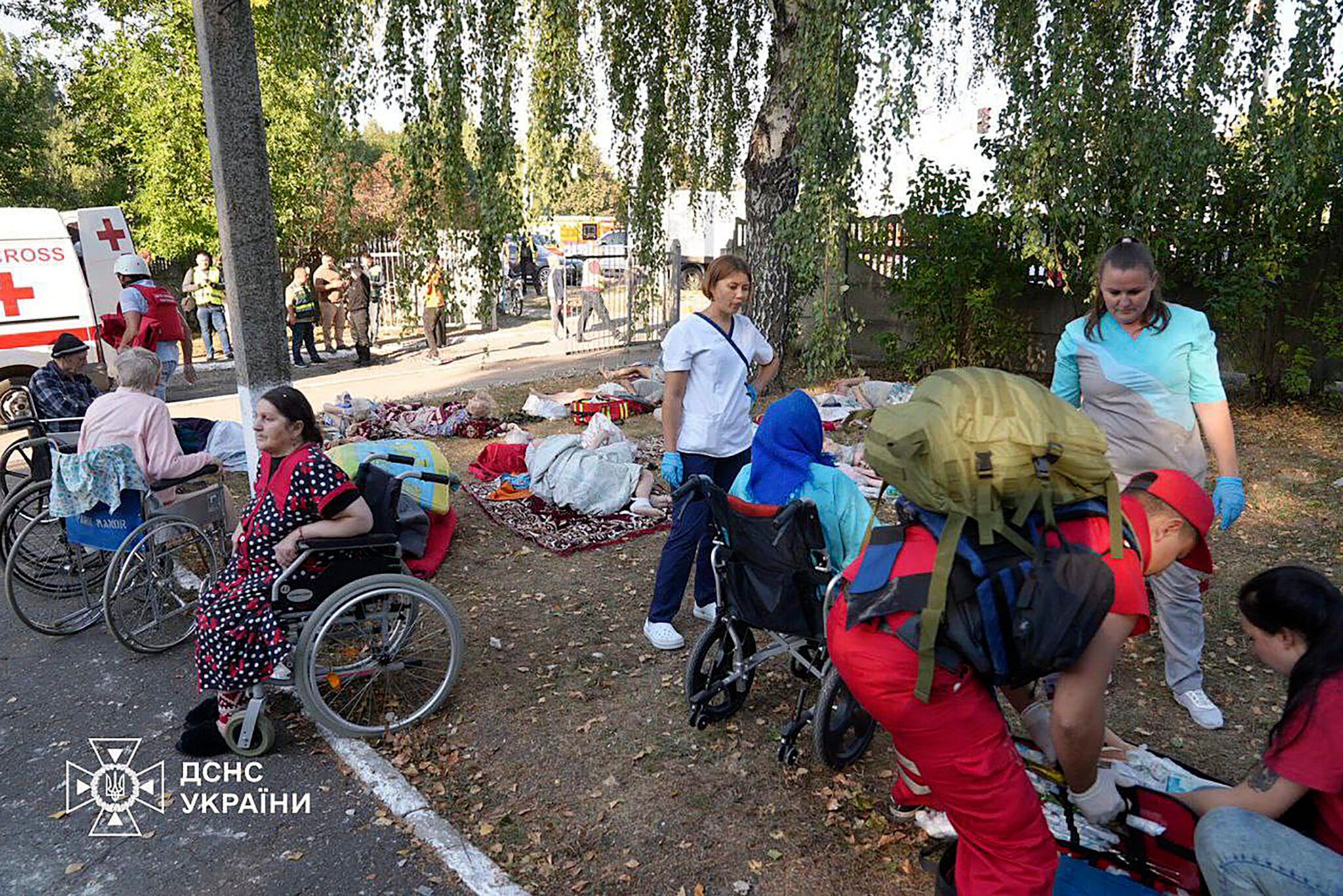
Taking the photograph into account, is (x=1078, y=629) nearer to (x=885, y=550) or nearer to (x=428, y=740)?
(x=885, y=550)

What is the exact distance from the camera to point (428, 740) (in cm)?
365

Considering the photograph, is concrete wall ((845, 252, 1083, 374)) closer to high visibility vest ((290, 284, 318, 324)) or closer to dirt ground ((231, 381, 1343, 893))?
dirt ground ((231, 381, 1343, 893))

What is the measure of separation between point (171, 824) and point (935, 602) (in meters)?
2.85

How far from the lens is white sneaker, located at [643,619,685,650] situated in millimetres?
4305

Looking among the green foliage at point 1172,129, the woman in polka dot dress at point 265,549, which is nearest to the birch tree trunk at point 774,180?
the green foliage at point 1172,129

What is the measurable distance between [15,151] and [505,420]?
13.5m

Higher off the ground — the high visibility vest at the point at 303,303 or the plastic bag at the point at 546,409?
the high visibility vest at the point at 303,303

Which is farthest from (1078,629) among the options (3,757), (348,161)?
(348,161)

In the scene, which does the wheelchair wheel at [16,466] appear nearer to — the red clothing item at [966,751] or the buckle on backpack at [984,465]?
the red clothing item at [966,751]

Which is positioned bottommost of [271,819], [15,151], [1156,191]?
[271,819]

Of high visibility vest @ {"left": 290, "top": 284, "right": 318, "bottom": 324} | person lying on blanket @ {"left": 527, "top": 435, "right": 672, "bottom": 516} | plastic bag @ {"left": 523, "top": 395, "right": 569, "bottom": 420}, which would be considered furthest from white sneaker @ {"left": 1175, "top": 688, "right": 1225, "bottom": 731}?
high visibility vest @ {"left": 290, "top": 284, "right": 318, "bottom": 324}

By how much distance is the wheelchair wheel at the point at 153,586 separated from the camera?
424 centimetres

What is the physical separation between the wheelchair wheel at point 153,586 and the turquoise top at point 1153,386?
409cm

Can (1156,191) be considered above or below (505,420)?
above
